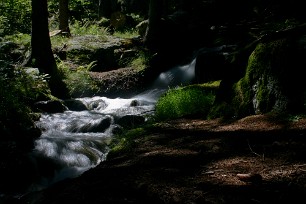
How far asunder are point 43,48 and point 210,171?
10.2 metres

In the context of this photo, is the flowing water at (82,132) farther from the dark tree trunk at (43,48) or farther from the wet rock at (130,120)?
the dark tree trunk at (43,48)

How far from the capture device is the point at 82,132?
8.88 m

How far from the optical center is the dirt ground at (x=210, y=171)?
8.77ft

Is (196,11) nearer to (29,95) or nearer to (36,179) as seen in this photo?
(29,95)

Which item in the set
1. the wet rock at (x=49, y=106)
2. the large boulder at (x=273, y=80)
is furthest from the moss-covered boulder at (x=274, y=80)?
the wet rock at (x=49, y=106)

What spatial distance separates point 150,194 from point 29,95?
7586 mm

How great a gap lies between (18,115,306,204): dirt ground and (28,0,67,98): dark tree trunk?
25.0 feet

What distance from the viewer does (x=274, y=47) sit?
5.49 meters

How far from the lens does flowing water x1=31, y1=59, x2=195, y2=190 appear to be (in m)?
6.40

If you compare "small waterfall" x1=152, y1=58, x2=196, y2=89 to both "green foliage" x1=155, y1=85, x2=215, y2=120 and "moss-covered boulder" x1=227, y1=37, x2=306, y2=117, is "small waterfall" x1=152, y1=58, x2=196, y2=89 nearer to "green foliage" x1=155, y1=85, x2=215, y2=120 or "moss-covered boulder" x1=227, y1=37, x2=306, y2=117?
"green foliage" x1=155, y1=85, x2=215, y2=120

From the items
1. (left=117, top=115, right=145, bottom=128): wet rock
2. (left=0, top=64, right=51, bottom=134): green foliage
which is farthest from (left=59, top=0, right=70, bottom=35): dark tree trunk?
(left=117, top=115, right=145, bottom=128): wet rock

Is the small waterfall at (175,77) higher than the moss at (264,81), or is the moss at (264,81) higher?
the moss at (264,81)

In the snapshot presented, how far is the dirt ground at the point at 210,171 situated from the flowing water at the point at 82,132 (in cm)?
131

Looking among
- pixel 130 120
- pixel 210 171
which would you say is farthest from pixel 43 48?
pixel 210 171
